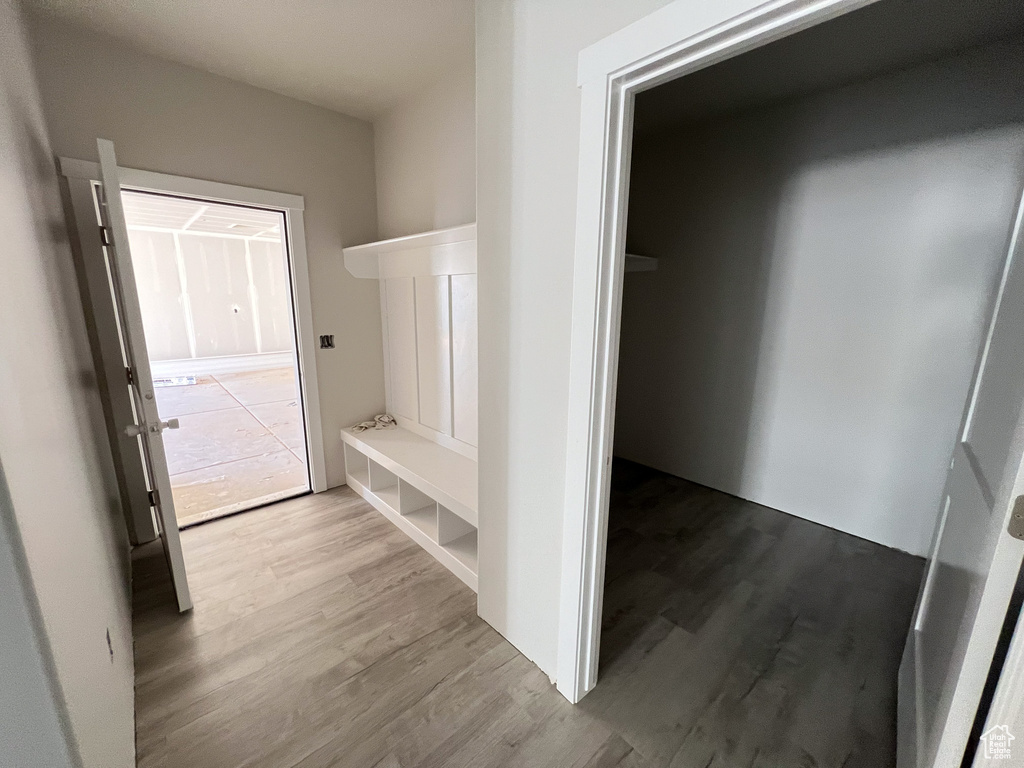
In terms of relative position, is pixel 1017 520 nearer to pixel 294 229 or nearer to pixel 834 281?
pixel 834 281

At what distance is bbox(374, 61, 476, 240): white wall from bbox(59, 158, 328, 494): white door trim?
24.7 inches

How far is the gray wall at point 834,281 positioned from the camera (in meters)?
2.13

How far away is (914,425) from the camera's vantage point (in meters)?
2.38

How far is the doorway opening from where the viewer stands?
3400 mm

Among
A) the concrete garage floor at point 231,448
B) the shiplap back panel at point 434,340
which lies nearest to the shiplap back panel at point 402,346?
the shiplap back panel at point 434,340

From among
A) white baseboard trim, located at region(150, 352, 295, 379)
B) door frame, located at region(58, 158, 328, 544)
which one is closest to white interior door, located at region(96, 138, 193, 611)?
door frame, located at region(58, 158, 328, 544)

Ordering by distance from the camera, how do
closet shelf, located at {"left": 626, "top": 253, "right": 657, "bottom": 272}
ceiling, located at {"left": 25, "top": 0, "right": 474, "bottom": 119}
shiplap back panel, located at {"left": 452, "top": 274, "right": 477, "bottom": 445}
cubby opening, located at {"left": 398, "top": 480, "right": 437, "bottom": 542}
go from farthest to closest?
closet shelf, located at {"left": 626, "top": 253, "right": 657, "bottom": 272}
cubby opening, located at {"left": 398, "top": 480, "right": 437, "bottom": 542}
shiplap back panel, located at {"left": 452, "top": 274, "right": 477, "bottom": 445}
ceiling, located at {"left": 25, "top": 0, "right": 474, "bottom": 119}

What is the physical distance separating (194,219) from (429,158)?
575 centimetres

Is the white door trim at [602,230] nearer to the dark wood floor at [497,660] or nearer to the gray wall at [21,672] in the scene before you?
the dark wood floor at [497,660]

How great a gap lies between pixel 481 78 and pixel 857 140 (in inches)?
88.2

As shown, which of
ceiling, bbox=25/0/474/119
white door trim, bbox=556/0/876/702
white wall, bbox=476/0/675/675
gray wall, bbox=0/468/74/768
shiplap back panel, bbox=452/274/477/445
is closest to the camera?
gray wall, bbox=0/468/74/768

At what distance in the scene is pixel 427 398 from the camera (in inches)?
117

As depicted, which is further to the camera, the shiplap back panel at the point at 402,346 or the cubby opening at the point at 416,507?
the shiplap back panel at the point at 402,346

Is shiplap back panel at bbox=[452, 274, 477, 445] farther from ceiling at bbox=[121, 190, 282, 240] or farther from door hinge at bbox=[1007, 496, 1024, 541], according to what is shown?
ceiling at bbox=[121, 190, 282, 240]
